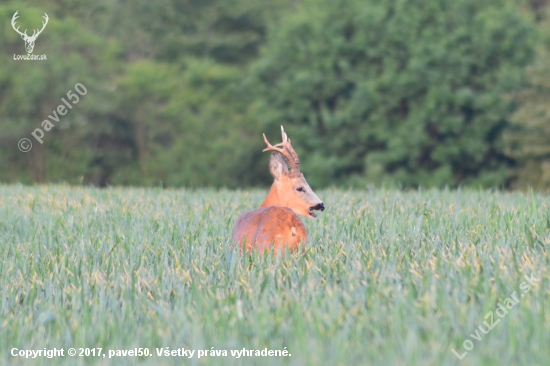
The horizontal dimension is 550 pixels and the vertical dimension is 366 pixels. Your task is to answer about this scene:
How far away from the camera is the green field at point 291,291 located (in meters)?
3.04

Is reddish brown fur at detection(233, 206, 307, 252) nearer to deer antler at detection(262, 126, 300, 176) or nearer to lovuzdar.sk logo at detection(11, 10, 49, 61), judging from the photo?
deer antler at detection(262, 126, 300, 176)

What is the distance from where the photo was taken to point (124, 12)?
38.2m

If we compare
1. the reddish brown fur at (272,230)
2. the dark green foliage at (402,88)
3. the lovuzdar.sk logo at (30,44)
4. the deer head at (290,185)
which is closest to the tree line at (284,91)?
the dark green foliage at (402,88)

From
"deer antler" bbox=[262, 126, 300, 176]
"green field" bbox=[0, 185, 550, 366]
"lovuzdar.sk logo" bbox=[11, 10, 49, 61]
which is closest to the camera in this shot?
"green field" bbox=[0, 185, 550, 366]

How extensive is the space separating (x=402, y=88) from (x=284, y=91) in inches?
190

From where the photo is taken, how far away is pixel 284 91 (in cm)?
2986

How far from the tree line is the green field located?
20268mm

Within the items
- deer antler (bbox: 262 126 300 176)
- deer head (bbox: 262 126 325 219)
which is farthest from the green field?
deer antler (bbox: 262 126 300 176)

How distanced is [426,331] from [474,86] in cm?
2530

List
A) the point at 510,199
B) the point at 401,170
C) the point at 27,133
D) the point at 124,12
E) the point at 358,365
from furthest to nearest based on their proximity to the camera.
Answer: the point at 124,12 → the point at 27,133 → the point at 401,170 → the point at 510,199 → the point at 358,365

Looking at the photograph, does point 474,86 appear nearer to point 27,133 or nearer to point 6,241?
point 27,133

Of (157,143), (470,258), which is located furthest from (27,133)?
(470,258)

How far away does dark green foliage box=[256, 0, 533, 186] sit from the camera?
26.6 m

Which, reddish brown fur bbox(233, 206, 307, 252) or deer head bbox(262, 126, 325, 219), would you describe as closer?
reddish brown fur bbox(233, 206, 307, 252)
